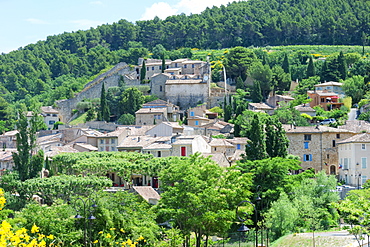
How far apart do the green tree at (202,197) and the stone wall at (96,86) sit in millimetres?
60978

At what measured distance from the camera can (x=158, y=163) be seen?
64.1 metres

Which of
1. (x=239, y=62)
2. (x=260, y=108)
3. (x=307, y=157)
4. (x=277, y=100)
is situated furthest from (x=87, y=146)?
(x=239, y=62)

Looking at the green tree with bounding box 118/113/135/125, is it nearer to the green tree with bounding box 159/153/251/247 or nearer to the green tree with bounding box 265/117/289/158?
the green tree with bounding box 265/117/289/158

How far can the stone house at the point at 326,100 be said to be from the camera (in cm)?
9038

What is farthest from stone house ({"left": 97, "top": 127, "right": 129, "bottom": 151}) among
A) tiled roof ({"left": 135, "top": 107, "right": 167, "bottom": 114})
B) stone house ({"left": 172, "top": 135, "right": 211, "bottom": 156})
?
stone house ({"left": 172, "top": 135, "right": 211, "bottom": 156})

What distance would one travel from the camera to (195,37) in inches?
6437

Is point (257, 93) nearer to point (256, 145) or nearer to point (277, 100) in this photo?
point (277, 100)

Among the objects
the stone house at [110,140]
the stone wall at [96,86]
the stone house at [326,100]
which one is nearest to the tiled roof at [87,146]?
the stone house at [110,140]

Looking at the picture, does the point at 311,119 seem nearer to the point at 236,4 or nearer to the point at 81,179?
the point at 81,179

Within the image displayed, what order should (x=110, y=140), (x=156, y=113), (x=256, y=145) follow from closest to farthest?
(x=256, y=145), (x=110, y=140), (x=156, y=113)

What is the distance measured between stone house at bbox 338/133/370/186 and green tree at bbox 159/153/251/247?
15.2 metres

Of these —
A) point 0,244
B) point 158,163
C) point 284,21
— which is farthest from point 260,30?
point 0,244

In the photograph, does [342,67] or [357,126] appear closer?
[357,126]

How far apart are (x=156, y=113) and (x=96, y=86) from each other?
25.6 meters
